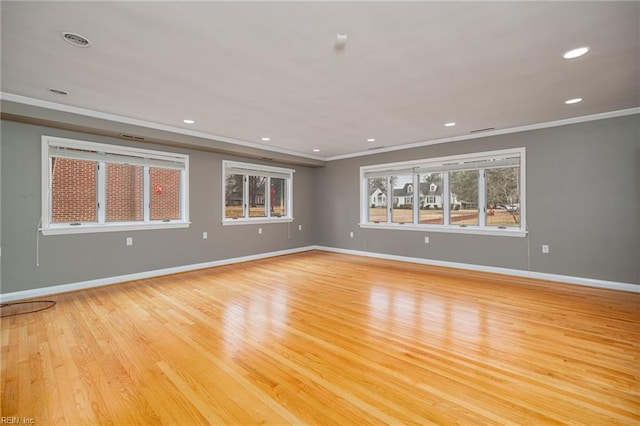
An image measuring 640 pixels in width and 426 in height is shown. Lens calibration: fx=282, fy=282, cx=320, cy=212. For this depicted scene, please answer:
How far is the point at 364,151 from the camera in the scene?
6809mm

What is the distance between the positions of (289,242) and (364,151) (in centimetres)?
296

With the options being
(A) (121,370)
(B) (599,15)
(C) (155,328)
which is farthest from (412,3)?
(C) (155,328)

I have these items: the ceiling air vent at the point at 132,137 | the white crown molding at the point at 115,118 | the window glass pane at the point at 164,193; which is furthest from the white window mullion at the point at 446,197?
the ceiling air vent at the point at 132,137

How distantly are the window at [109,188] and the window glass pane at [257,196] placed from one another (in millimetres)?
1538

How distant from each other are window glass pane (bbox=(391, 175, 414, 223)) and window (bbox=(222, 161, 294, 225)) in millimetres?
2598

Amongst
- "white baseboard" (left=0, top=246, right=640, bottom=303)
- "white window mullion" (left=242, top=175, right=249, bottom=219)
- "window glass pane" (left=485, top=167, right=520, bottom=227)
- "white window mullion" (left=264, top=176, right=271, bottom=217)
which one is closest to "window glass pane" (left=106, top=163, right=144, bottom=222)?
"white baseboard" (left=0, top=246, right=640, bottom=303)

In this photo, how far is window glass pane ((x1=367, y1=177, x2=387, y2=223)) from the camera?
6.76 metres

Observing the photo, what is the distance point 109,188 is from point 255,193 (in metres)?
2.81

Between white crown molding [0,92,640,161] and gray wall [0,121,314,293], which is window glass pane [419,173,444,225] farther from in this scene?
gray wall [0,121,314,293]

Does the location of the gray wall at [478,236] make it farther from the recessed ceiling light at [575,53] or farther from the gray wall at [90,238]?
the recessed ceiling light at [575,53]

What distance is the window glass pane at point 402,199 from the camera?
6.30 m

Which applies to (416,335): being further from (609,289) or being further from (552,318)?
(609,289)

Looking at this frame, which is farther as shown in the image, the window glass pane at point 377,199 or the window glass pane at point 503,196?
the window glass pane at point 377,199

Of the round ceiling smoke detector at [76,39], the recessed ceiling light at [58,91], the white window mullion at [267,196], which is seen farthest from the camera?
the white window mullion at [267,196]
